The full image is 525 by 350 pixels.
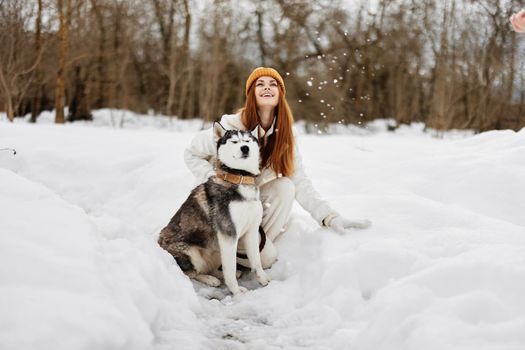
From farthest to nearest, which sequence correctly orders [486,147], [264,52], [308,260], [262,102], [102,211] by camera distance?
[264,52], [486,147], [102,211], [262,102], [308,260]

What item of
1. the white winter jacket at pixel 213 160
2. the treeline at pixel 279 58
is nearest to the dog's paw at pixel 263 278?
the white winter jacket at pixel 213 160

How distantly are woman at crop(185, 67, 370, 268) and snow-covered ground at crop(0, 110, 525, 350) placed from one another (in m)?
0.18

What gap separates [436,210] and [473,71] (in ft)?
38.4

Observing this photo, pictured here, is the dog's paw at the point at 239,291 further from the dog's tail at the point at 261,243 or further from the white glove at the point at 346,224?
the white glove at the point at 346,224

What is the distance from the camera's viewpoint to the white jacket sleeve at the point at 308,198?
3485 millimetres

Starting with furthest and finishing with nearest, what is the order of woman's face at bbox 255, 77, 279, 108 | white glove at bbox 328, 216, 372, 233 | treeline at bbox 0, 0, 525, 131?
1. treeline at bbox 0, 0, 525, 131
2. woman's face at bbox 255, 77, 279, 108
3. white glove at bbox 328, 216, 372, 233

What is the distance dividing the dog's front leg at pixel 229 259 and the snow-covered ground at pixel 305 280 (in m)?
0.10

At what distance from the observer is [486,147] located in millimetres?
5723

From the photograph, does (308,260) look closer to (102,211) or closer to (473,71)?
(102,211)

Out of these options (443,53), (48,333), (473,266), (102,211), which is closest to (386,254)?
(473,266)

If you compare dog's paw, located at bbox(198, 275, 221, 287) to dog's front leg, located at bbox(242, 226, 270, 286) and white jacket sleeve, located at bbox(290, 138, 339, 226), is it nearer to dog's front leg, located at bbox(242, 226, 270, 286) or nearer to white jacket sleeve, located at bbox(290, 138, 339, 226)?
dog's front leg, located at bbox(242, 226, 270, 286)

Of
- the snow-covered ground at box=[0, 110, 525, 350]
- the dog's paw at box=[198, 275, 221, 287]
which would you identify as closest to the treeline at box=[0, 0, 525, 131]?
the snow-covered ground at box=[0, 110, 525, 350]

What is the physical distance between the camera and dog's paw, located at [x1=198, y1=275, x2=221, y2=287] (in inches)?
125

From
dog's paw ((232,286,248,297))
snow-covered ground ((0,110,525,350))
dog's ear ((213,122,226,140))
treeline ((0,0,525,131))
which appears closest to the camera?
snow-covered ground ((0,110,525,350))
